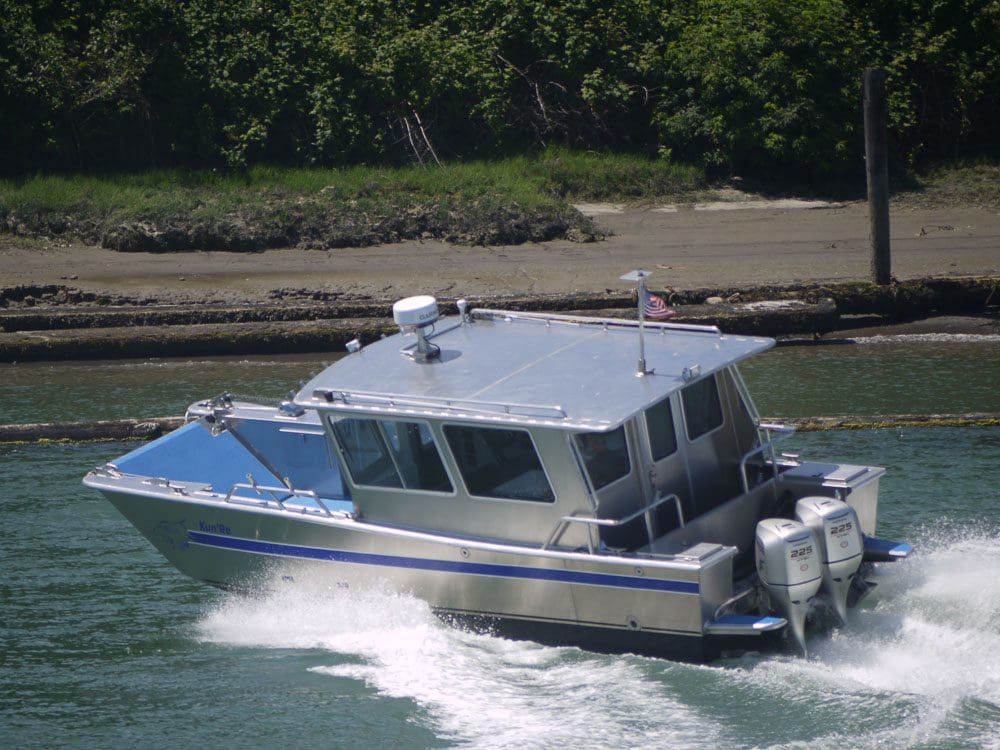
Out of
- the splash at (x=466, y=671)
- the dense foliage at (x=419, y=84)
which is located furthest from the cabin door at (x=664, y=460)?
the dense foliage at (x=419, y=84)

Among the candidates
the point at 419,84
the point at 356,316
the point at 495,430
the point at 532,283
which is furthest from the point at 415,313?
the point at 419,84

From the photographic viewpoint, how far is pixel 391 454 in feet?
29.8

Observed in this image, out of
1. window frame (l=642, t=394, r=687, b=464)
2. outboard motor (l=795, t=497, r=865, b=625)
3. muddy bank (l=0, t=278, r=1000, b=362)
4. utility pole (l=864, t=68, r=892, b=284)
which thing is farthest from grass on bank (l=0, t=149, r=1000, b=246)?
outboard motor (l=795, t=497, r=865, b=625)

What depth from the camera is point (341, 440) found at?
920 centimetres

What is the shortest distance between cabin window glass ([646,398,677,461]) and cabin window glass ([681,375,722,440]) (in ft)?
0.51

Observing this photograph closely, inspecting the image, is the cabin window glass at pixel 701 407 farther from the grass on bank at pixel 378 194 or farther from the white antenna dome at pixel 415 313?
the grass on bank at pixel 378 194

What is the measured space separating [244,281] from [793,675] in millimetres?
12166

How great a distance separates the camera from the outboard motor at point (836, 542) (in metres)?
8.46

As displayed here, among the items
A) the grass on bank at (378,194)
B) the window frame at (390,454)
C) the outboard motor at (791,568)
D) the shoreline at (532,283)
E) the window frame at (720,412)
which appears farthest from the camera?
the grass on bank at (378,194)

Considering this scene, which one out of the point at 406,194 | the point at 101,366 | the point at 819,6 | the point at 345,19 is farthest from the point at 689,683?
the point at 345,19

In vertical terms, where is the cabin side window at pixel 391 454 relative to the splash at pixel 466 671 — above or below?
above

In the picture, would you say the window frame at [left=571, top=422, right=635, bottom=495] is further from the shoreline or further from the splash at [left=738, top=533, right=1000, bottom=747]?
the shoreline

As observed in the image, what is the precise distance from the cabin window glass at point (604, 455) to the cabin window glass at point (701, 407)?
65cm

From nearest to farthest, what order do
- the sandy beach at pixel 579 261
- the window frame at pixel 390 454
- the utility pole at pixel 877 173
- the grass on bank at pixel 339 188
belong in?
1. the window frame at pixel 390 454
2. the utility pole at pixel 877 173
3. the sandy beach at pixel 579 261
4. the grass on bank at pixel 339 188
